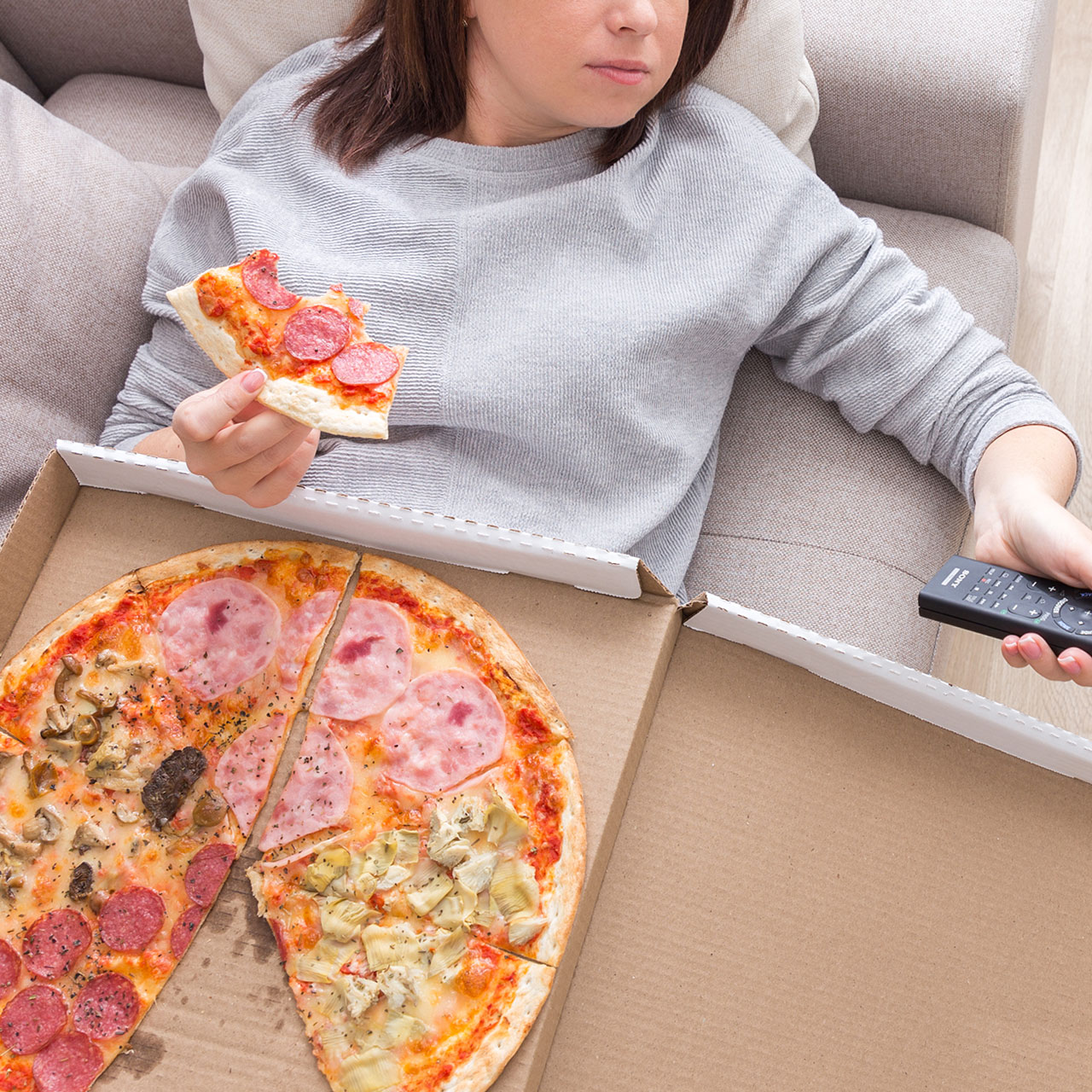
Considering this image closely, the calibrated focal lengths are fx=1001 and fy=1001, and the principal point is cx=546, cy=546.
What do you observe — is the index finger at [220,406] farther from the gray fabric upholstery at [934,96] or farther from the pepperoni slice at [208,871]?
the gray fabric upholstery at [934,96]

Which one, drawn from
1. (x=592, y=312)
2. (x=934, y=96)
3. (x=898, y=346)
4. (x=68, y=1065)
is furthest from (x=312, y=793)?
(x=934, y=96)

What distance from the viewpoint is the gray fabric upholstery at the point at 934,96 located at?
51.7 inches

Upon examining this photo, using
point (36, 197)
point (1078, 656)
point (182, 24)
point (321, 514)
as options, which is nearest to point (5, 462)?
point (36, 197)

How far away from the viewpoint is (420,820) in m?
1.03

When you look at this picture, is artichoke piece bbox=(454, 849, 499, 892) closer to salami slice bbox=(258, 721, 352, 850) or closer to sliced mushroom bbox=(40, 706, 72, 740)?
salami slice bbox=(258, 721, 352, 850)

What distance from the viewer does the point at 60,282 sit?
4.25 feet

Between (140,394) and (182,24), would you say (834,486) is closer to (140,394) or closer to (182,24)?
(140,394)

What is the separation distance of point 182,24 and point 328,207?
2.28 ft

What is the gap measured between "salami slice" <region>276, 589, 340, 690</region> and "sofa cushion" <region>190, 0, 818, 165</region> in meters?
0.81

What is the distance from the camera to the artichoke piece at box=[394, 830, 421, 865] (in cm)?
102

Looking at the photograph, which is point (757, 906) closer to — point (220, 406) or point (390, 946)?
point (390, 946)

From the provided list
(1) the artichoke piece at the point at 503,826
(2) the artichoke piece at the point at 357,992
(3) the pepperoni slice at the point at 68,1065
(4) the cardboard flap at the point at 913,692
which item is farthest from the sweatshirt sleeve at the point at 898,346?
(3) the pepperoni slice at the point at 68,1065

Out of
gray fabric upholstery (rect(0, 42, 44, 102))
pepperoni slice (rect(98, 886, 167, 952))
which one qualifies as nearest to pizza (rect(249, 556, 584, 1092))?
pepperoni slice (rect(98, 886, 167, 952))

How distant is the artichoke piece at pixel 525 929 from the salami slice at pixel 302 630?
13.7 inches
